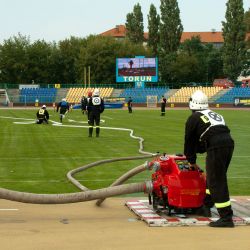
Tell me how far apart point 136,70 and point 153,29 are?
27711 mm

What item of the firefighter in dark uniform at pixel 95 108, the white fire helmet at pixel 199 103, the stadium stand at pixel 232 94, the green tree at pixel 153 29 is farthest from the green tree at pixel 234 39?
the white fire helmet at pixel 199 103

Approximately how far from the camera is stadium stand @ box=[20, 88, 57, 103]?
3206 inches

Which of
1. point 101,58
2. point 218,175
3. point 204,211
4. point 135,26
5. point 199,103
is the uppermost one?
point 135,26

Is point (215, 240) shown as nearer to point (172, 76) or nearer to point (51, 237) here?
point (51, 237)

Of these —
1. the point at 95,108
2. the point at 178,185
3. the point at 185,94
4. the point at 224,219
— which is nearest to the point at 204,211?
the point at 224,219

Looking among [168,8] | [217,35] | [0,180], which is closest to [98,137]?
[0,180]

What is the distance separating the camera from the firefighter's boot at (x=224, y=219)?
7.23 metres

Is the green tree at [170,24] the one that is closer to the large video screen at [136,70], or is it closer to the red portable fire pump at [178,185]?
the large video screen at [136,70]

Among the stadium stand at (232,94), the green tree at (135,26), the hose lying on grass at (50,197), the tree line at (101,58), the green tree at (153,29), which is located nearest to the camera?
the hose lying on grass at (50,197)

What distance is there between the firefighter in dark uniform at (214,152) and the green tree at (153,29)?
96.2 m

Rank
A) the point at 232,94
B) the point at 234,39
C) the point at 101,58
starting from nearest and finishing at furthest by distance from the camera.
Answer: the point at 232,94 → the point at 234,39 → the point at 101,58

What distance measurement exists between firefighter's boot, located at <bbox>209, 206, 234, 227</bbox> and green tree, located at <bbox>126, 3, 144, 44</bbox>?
104714mm

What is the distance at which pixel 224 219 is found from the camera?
726 centimetres

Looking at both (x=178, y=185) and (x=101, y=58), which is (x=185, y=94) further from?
(x=178, y=185)
